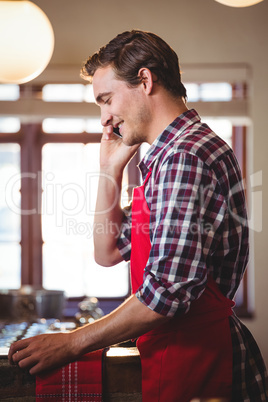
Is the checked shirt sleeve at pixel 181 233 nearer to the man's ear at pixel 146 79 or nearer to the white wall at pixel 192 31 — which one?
the man's ear at pixel 146 79

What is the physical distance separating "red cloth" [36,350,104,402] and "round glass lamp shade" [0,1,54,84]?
67.9 inches

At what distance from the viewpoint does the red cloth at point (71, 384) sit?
98 centimetres

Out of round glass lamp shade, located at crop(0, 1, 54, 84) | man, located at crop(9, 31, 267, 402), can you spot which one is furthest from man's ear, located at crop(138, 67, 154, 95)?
round glass lamp shade, located at crop(0, 1, 54, 84)

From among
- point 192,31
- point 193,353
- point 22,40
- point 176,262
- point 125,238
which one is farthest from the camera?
point 192,31

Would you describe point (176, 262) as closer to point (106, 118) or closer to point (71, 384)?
point (71, 384)

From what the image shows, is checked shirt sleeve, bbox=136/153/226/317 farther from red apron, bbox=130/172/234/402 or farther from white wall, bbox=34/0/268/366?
white wall, bbox=34/0/268/366

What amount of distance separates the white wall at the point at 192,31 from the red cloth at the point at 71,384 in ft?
10.1

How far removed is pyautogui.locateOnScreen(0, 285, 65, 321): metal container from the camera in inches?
111

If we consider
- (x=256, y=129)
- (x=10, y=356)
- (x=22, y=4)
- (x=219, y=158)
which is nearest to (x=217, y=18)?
(x=256, y=129)

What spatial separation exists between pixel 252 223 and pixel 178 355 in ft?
9.81

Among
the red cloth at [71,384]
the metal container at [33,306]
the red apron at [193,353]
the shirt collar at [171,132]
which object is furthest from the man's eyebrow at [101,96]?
the metal container at [33,306]

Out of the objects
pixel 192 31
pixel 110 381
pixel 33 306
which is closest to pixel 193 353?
pixel 110 381

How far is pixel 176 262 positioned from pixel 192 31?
3.36 meters

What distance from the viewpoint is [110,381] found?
1.00 m
